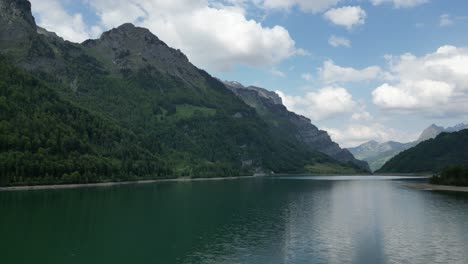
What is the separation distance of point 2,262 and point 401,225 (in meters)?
88.6

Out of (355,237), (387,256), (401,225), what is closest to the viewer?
(387,256)

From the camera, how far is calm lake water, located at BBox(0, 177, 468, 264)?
2830 inches

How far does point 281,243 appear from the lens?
83062 millimetres

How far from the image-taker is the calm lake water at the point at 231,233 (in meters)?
71.9

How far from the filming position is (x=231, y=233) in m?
94.5

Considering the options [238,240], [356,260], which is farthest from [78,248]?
[356,260]

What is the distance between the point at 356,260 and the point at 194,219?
58.1m

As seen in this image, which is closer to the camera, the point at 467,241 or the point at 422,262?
the point at 422,262

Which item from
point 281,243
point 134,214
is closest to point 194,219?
point 134,214

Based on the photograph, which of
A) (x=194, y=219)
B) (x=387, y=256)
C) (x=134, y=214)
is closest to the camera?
(x=387, y=256)

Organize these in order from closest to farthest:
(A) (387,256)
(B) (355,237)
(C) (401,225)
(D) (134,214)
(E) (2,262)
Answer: (E) (2,262), (A) (387,256), (B) (355,237), (C) (401,225), (D) (134,214)

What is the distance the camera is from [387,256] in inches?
2842

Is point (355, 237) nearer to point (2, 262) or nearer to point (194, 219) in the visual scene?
point (194, 219)

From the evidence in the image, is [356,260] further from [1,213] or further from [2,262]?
[1,213]
